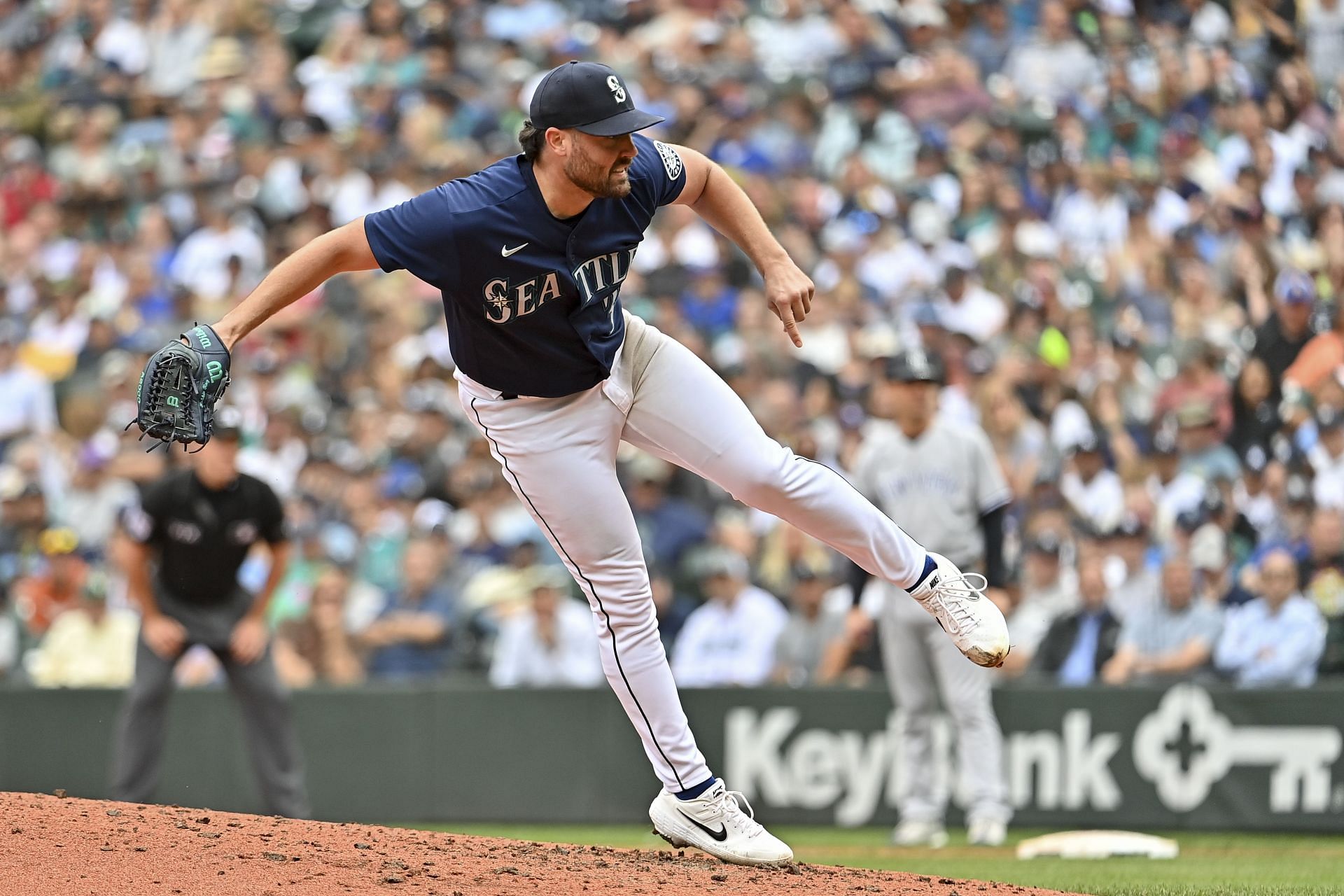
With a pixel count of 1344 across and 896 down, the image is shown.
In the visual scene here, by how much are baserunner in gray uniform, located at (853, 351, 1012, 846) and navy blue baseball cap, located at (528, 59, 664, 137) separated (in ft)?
13.7

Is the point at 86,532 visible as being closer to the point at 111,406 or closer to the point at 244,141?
the point at 111,406

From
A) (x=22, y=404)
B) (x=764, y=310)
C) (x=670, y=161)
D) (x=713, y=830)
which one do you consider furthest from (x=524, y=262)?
(x=22, y=404)

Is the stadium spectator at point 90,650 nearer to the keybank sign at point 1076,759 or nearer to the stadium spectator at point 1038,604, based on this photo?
the keybank sign at point 1076,759

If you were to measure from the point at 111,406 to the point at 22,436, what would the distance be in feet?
2.90

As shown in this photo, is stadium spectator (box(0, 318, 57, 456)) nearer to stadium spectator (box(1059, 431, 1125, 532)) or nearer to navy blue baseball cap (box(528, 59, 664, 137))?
stadium spectator (box(1059, 431, 1125, 532))

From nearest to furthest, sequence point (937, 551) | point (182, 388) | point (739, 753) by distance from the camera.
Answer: point (182, 388), point (937, 551), point (739, 753)

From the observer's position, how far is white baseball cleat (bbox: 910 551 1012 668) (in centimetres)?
546

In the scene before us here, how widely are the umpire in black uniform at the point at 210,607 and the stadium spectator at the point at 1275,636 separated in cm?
514

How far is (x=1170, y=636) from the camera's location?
399 inches

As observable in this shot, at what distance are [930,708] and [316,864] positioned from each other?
457cm

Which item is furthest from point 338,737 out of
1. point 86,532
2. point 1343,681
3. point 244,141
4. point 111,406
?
point 244,141

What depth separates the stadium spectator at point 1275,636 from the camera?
9719 millimetres

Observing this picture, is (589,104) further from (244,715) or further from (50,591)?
(50,591)

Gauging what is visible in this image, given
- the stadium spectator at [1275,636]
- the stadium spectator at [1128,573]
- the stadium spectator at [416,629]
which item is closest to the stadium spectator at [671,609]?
the stadium spectator at [416,629]
